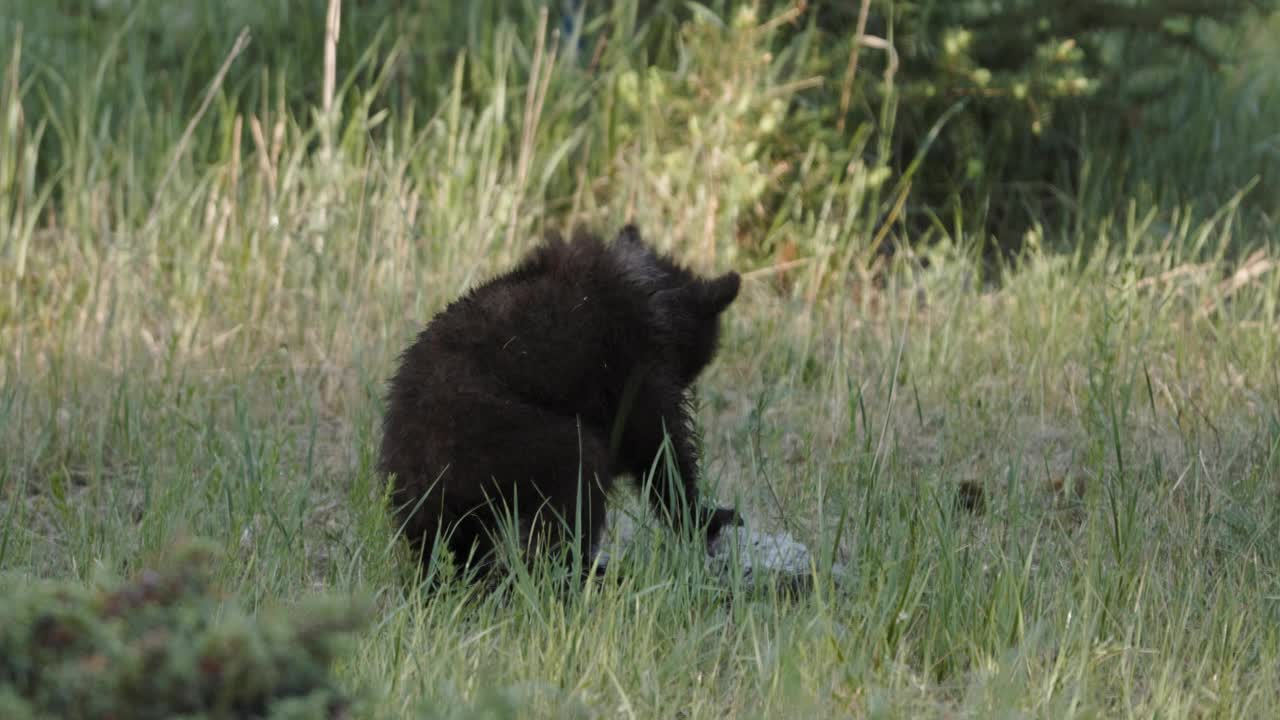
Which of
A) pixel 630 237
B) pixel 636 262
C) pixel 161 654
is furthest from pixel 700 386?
pixel 161 654

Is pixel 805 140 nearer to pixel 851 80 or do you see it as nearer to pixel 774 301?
pixel 851 80

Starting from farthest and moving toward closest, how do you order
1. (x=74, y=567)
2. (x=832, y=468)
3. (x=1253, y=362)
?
(x=1253, y=362) < (x=832, y=468) < (x=74, y=567)

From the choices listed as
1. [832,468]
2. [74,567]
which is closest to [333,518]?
[74,567]

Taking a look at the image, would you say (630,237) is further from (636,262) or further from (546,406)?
(546,406)

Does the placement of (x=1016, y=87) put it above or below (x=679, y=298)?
above

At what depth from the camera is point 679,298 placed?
13.9 feet

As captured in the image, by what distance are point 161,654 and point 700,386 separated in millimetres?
4001

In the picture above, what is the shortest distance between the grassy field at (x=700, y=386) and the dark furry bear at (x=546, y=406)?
0.61 ft

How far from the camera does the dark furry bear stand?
3541 millimetres

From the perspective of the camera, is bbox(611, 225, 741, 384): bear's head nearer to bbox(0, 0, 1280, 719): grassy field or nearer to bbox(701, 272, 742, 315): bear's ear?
bbox(701, 272, 742, 315): bear's ear

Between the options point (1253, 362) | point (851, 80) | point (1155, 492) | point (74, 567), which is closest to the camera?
point (74, 567)

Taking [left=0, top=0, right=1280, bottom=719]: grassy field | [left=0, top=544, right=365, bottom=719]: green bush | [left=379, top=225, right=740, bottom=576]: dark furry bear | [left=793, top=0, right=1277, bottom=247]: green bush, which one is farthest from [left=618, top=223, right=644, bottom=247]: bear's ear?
[left=793, top=0, right=1277, bottom=247]: green bush

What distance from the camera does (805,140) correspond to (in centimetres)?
708

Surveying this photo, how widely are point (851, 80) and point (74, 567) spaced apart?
4420 millimetres
